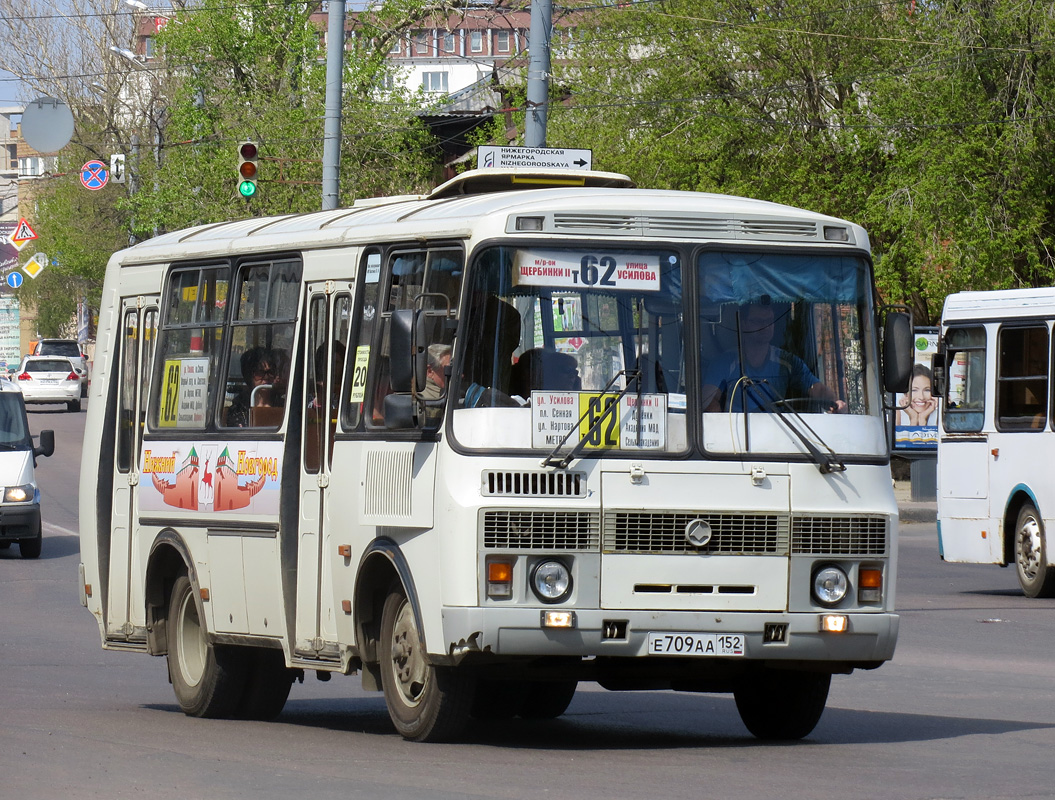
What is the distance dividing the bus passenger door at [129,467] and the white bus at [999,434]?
9828mm

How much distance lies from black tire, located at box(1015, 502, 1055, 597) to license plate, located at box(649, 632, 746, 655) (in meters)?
11.3

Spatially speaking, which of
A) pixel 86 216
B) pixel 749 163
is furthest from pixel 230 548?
pixel 86 216

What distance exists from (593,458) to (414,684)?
1422 mm

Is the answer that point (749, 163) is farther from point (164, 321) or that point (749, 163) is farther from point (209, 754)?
point (209, 754)

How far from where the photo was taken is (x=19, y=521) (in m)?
25.1

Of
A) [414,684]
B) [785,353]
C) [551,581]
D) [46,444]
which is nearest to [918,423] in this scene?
[46,444]

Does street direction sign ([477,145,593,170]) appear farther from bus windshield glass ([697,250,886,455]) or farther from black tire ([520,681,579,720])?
bus windshield glass ([697,250,886,455])

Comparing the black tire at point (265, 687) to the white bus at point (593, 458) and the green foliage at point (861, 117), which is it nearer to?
the white bus at point (593, 458)

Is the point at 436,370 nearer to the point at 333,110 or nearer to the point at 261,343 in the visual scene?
the point at 261,343

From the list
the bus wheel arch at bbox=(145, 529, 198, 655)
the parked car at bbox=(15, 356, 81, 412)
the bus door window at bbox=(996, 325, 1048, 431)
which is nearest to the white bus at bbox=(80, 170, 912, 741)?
the bus wheel arch at bbox=(145, 529, 198, 655)

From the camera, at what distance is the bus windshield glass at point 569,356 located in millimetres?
9367

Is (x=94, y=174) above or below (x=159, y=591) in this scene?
above

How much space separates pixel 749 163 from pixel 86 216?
46427 millimetres

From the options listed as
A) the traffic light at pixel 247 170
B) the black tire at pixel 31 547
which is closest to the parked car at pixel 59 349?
the traffic light at pixel 247 170
